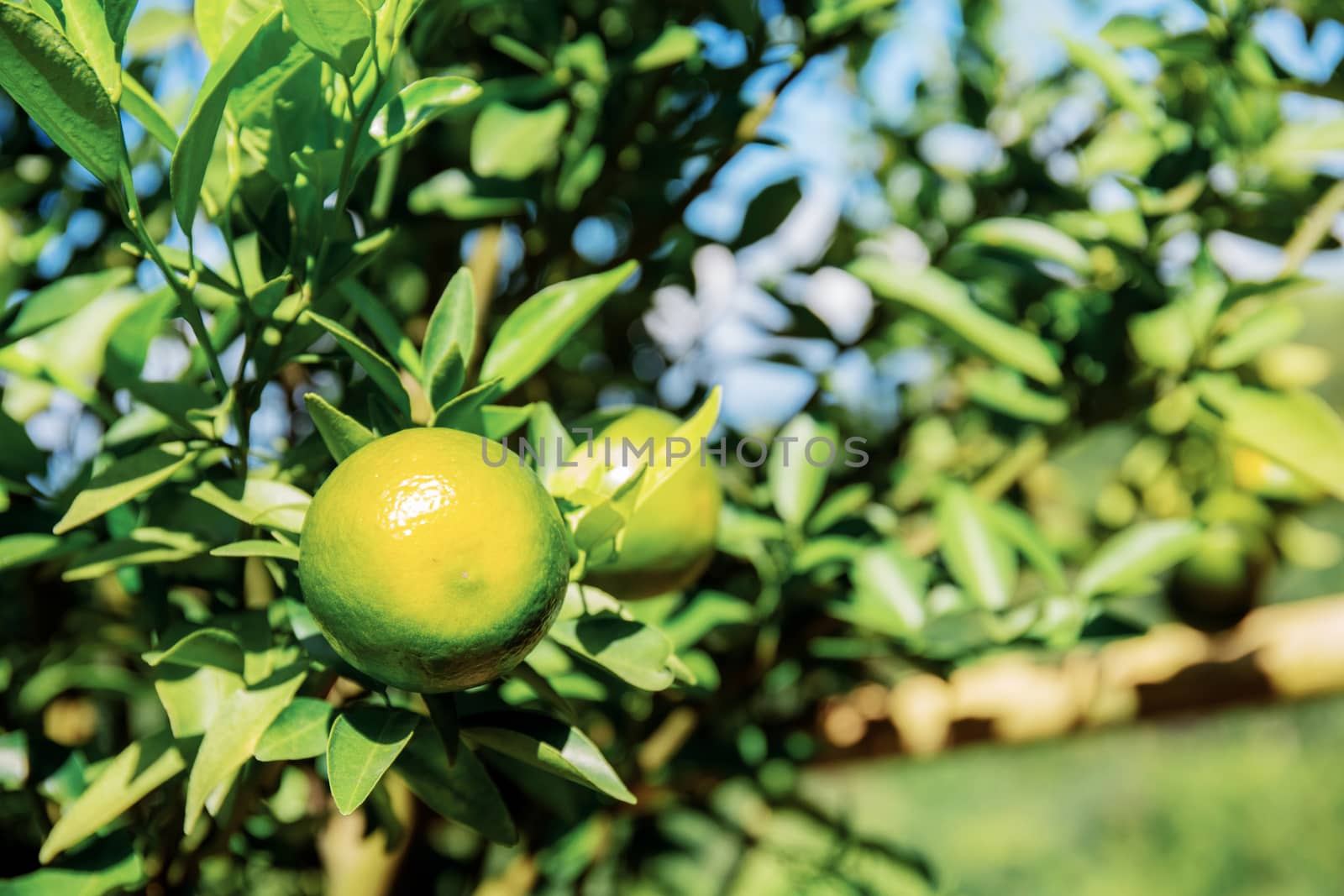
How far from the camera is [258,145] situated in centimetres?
52

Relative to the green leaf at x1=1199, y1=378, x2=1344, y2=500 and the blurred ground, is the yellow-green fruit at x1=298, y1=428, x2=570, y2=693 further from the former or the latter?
the blurred ground

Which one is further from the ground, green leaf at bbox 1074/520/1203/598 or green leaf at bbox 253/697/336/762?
green leaf at bbox 253/697/336/762

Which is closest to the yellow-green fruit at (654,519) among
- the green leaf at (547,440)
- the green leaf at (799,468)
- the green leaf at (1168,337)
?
the green leaf at (547,440)

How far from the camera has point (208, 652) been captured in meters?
0.49

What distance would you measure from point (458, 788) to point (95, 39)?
1.16 ft

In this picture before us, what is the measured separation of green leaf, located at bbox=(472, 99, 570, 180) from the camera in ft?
2.18

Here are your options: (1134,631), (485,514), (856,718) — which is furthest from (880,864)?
(485,514)

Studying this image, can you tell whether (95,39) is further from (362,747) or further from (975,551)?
(975,551)

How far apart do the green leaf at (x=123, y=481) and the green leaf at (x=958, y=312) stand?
0.47 metres

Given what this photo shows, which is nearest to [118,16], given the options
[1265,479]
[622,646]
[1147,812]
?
[622,646]

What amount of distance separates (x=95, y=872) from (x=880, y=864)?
0.72m

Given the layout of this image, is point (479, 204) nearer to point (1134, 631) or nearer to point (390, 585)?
point (390, 585)

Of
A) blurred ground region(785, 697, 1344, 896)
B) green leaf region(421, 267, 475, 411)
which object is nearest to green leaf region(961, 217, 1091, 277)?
green leaf region(421, 267, 475, 411)

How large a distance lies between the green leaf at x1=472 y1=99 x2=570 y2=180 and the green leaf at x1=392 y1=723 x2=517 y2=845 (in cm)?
35
